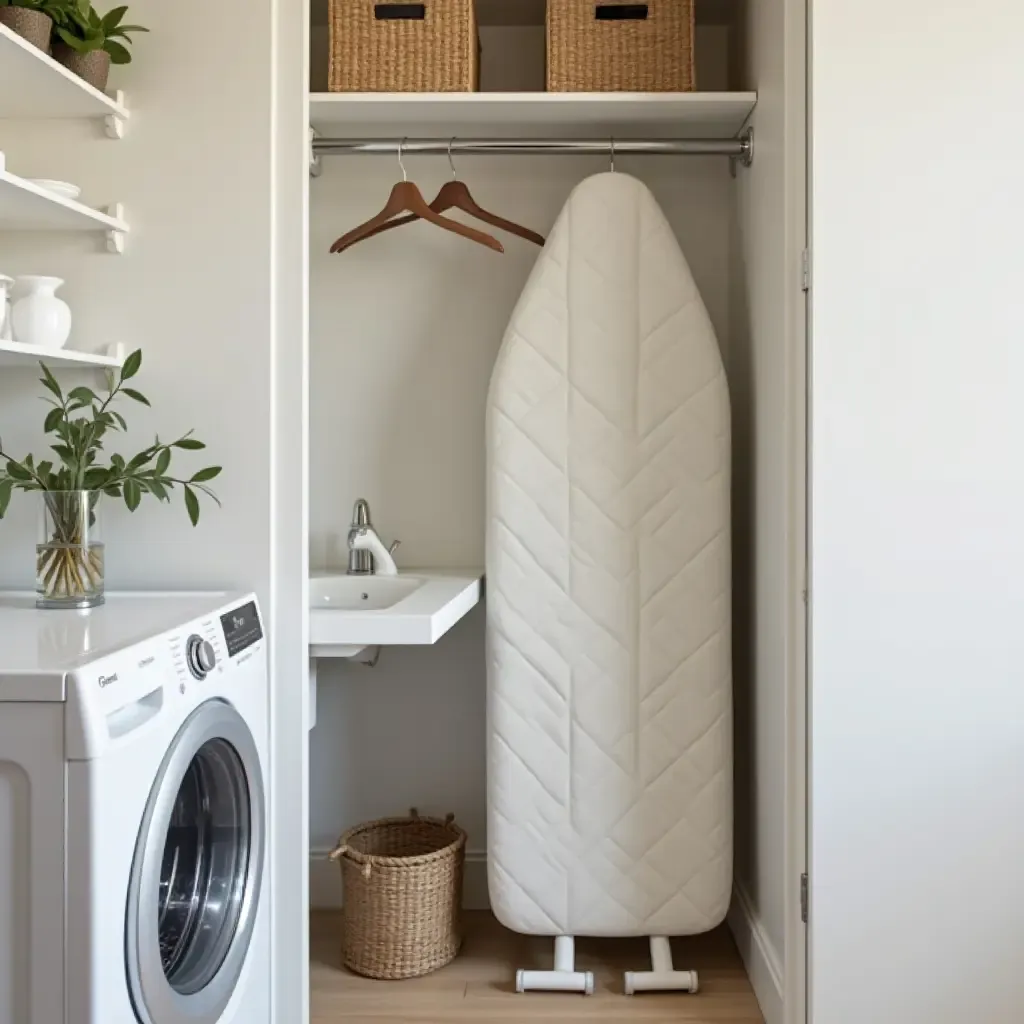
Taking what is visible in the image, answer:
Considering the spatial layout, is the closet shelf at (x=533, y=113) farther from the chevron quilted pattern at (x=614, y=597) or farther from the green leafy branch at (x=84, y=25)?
the green leafy branch at (x=84, y=25)

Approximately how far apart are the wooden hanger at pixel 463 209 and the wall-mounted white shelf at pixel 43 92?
67 centimetres

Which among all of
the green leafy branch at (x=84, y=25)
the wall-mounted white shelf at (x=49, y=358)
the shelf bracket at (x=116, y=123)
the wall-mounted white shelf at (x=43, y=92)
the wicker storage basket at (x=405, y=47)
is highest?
the wicker storage basket at (x=405, y=47)

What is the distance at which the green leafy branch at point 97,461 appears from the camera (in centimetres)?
193

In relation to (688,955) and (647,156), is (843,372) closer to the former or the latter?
(647,156)

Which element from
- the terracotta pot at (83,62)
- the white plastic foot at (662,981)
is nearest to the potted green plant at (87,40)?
the terracotta pot at (83,62)

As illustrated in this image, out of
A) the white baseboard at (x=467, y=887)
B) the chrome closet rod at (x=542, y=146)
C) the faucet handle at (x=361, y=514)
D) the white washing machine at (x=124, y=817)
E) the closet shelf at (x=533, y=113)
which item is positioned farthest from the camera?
the white baseboard at (x=467, y=887)

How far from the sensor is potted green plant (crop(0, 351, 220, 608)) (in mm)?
1894

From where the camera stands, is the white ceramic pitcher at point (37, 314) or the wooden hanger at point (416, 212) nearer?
the white ceramic pitcher at point (37, 314)

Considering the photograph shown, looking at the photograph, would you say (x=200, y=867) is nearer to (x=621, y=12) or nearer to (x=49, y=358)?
(x=49, y=358)

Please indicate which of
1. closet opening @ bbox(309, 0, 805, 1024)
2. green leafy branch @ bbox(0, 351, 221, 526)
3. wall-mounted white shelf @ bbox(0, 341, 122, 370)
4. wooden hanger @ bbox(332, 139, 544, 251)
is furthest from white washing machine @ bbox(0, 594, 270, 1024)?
wooden hanger @ bbox(332, 139, 544, 251)

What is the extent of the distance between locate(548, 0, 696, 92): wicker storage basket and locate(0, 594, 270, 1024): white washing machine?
4.66ft

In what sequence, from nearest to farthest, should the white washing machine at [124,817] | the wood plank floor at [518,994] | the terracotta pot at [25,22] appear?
the white washing machine at [124,817] < the terracotta pot at [25,22] < the wood plank floor at [518,994]

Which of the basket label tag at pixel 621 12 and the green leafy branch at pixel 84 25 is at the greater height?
the basket label tag at pixel 621 12

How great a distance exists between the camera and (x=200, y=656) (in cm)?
167
